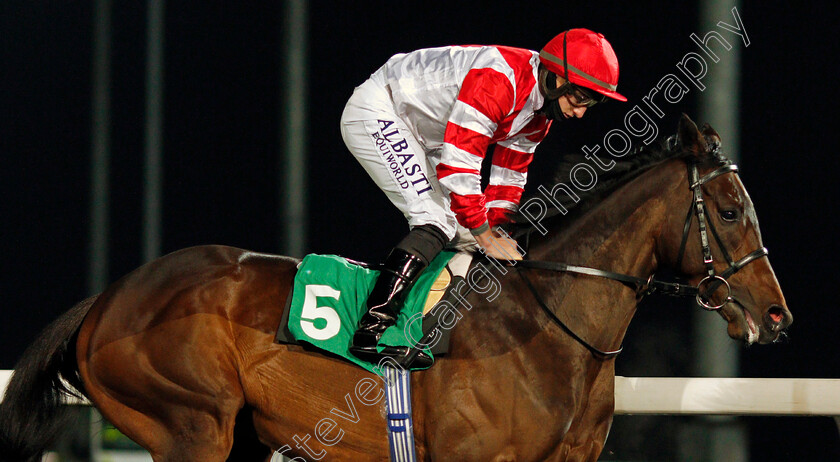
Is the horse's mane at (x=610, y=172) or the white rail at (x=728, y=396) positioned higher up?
the horse's mane at (x=610, y=172)

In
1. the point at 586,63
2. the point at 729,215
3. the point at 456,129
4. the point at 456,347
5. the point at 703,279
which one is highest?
the point at 586,63

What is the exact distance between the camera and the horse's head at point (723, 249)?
2.30 meters

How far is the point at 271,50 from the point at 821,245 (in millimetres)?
4095

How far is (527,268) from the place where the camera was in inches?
101

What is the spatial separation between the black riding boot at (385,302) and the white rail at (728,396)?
3.78ft

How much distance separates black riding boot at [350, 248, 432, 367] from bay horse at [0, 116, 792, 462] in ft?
0.32

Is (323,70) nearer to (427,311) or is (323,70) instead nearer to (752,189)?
(752,189)

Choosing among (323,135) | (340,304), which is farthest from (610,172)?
(323,135)

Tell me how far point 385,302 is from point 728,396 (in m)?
1.48

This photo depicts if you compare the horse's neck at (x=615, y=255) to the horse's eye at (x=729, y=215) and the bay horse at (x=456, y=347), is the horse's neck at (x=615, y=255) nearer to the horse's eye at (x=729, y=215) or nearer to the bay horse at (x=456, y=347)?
the bay horse at (x=456, y=347)

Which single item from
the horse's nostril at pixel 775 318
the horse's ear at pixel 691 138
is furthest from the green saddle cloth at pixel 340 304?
the horse's nostril at pixel 775 318

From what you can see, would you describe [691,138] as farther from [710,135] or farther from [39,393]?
[39,393]

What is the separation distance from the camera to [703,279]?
235 centimetres

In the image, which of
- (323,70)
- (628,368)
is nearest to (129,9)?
(323,70)
